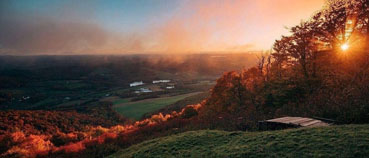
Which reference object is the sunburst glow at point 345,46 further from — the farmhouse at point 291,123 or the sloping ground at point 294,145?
the sloping ground at point 294,145

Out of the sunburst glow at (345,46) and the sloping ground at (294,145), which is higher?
the sunburst glow at (345,46)

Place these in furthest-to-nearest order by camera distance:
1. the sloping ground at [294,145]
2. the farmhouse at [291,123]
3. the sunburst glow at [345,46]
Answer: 1. the sunburst glow at [345,46]
2. the farmhouse at [291,123]
3. the sloping ground at [294,145]

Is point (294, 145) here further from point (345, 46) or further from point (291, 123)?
point (345, 46)

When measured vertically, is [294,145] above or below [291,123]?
above

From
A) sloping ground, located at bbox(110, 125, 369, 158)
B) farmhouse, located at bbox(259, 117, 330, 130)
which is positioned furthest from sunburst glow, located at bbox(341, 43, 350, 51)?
sloping ground, located at bbox(110, 125, 369, 158)

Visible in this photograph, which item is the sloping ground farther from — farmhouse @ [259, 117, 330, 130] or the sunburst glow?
the sunburst glow

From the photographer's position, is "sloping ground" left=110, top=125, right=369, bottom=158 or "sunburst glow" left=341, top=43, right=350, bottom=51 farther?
"sunburst glow" left=341, top=43, right=350, bottom=51

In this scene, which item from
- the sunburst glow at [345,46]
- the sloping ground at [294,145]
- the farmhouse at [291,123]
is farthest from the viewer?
the sunburst glow at [345,46]

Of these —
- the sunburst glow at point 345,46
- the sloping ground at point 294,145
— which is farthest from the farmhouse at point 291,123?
the sunburst glow at point 345,46

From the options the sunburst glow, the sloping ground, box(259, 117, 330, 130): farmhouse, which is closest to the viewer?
the sloping ground

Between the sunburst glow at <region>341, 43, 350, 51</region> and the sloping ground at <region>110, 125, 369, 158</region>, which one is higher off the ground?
the sunburst glow at <region>341, 43, 350, 51</region>

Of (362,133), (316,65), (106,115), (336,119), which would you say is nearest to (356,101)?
(336,119)

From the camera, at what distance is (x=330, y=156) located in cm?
400

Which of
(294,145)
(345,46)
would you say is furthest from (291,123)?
(345,46)
